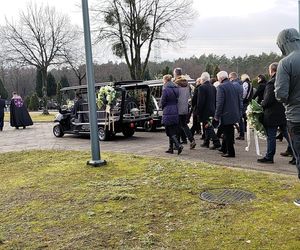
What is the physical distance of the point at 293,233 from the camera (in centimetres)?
400

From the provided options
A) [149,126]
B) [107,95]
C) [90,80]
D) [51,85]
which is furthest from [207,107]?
[51,85]

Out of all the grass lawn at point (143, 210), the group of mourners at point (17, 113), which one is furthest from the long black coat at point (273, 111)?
the group of mourners at point (17, 113)

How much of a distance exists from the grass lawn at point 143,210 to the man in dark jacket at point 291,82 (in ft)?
2.99

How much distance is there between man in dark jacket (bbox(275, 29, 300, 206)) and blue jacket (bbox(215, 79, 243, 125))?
3.88 metres

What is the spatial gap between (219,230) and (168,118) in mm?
5407

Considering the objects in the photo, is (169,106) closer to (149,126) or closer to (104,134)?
(104,134)

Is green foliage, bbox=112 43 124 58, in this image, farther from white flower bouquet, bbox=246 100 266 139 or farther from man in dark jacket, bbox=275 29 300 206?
man in dark jacket, bbox=275 29 300 206

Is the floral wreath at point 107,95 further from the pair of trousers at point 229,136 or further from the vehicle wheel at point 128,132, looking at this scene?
the pair of trousers at point 229,136

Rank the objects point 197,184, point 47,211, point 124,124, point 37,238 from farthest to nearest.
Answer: point 124,124 < point 197,184 < point 47,211 < point 37,238

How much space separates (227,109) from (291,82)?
13.2ft

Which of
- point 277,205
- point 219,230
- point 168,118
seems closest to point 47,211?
point 219,230

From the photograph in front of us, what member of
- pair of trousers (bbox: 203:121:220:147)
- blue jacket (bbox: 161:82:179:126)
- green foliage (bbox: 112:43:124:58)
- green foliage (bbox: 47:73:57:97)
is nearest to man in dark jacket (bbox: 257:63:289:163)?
pair of trousers (bbox: 203:121:220:147)

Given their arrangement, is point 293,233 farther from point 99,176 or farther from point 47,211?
point 99,176

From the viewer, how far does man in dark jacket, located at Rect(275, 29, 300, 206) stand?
461 cm
